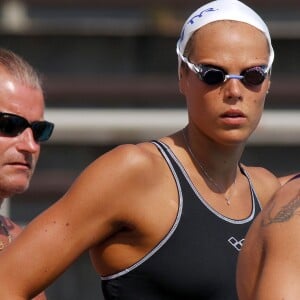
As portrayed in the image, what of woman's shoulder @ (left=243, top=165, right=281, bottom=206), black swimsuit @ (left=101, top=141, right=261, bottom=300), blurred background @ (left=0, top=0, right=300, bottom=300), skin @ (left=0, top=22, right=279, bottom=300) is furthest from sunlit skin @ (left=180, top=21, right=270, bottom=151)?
blurred background @ (left=0, top=0, right=300, bottom=300)

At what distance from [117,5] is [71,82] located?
1.07m

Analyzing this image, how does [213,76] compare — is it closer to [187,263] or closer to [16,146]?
[187,263]

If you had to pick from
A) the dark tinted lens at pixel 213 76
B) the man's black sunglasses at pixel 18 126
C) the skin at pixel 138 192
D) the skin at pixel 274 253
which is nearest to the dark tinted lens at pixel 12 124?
the man's black sunglasses at pixel 18 126

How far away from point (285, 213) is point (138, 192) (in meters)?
1.00

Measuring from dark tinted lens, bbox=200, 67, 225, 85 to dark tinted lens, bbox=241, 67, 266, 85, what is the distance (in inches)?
2.8

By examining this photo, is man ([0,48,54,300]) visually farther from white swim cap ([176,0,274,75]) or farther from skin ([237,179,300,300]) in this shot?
skin ([237,179,300,300])

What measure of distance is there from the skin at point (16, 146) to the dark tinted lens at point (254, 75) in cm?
71

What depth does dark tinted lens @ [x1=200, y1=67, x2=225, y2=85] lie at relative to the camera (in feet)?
12.6

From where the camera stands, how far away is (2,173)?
406 cm

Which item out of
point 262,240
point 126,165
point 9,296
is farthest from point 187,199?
point 262,240

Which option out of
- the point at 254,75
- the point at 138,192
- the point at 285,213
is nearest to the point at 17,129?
the point at 138,192

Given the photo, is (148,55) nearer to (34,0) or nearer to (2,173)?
(34,0)

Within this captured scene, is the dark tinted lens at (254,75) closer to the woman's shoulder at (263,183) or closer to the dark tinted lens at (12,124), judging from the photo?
the woman's shoulder at (263,183)

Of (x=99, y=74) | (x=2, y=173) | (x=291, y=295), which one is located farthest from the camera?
(x=99, y=74)
